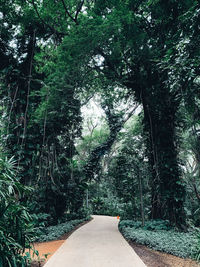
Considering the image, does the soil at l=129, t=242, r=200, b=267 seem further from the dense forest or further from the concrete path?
the dense forest

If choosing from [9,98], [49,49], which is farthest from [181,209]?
[49,49]

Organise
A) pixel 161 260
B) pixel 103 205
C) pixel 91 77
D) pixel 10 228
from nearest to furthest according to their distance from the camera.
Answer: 1. pixel 10 228
2. pixel 161 260
3. pixel 91 77
4. pixel 103 205

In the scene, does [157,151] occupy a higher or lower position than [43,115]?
lower

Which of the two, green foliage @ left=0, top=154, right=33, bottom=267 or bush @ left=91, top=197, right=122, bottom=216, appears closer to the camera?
green foliage @ left=0, top=154, right=33, bottom=267

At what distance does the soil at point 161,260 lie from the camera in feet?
10.0

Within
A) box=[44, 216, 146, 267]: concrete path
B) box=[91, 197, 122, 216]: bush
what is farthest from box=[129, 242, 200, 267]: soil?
box=[91, 197, 122, 216]: bush

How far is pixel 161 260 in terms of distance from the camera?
10.8 feet

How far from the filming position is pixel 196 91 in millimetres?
4777

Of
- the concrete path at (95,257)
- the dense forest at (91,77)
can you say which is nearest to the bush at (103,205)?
the dense forest at (91,77)

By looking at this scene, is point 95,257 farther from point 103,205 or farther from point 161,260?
point 103,205

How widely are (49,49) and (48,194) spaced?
254 inches

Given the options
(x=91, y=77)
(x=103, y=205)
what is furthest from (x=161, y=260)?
(x=103, y=205)

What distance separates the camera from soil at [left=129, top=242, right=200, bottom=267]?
3051 millimetres

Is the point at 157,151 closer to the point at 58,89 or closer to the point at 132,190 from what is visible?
the point at 132,190
